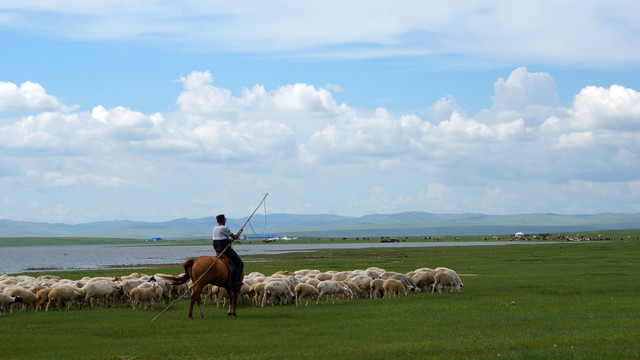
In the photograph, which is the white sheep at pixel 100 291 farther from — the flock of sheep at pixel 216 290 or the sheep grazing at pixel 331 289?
the sheep grazing at pixel 331 289

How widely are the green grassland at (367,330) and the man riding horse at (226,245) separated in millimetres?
1348

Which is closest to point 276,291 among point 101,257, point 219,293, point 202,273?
point 219,293

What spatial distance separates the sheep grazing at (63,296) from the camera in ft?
83.3

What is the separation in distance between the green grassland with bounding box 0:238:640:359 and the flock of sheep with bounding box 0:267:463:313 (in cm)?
75

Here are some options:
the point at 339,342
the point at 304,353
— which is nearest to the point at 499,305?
the point at 339,342

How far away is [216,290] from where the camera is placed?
27203mm

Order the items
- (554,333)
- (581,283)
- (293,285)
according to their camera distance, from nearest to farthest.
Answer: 1. (554,333)
2. (293,285)
3. (581,283)

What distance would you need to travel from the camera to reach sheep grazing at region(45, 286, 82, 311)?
25391 millimetres

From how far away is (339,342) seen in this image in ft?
53.8

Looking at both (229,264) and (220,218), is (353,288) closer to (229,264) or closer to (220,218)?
(229,264)

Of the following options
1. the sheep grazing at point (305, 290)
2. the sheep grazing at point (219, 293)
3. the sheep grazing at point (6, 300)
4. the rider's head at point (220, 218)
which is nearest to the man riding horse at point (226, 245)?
the rider's head at point (220, 218)

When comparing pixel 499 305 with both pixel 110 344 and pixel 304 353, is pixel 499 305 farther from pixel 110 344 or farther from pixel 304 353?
pixel 110 344

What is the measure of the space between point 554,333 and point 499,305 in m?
6.97

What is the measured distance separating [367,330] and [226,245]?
641 cm
